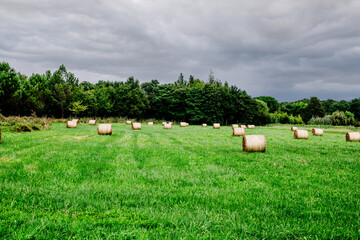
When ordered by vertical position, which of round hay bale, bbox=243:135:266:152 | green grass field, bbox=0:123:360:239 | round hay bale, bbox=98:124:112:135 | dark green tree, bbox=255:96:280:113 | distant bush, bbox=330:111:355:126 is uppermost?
dark green tree, bbox=255:96:280:113

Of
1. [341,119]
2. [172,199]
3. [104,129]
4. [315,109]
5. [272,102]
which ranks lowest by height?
[172,199]

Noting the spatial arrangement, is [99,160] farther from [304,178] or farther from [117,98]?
[117,98]

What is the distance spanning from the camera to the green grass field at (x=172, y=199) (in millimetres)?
3191

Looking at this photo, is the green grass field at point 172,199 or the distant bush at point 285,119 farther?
the distant bush at point 285,119

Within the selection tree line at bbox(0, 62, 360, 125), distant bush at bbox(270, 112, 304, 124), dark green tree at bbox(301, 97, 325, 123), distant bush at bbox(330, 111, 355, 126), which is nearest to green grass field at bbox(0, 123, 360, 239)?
tree line at bbox(0, 62, 360, 125)

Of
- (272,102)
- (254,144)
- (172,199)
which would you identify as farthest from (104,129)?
(272,102)

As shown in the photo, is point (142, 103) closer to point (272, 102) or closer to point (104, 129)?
point (104, 129)

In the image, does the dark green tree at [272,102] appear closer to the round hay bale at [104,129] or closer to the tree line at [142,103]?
the tree line at [142,103]

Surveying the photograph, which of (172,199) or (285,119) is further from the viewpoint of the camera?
(285,119)

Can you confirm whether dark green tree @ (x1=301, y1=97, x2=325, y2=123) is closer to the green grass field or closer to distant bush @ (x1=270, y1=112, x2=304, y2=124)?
distant bush @ (x1=270, y1=112, x2=304, y2=124)

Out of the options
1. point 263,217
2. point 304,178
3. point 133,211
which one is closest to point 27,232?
point 133,211

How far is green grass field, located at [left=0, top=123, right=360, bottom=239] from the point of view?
319cm

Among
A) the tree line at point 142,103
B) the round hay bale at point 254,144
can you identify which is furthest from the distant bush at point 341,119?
the round hay bale at point 254,144

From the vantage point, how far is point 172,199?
14.6 feet
